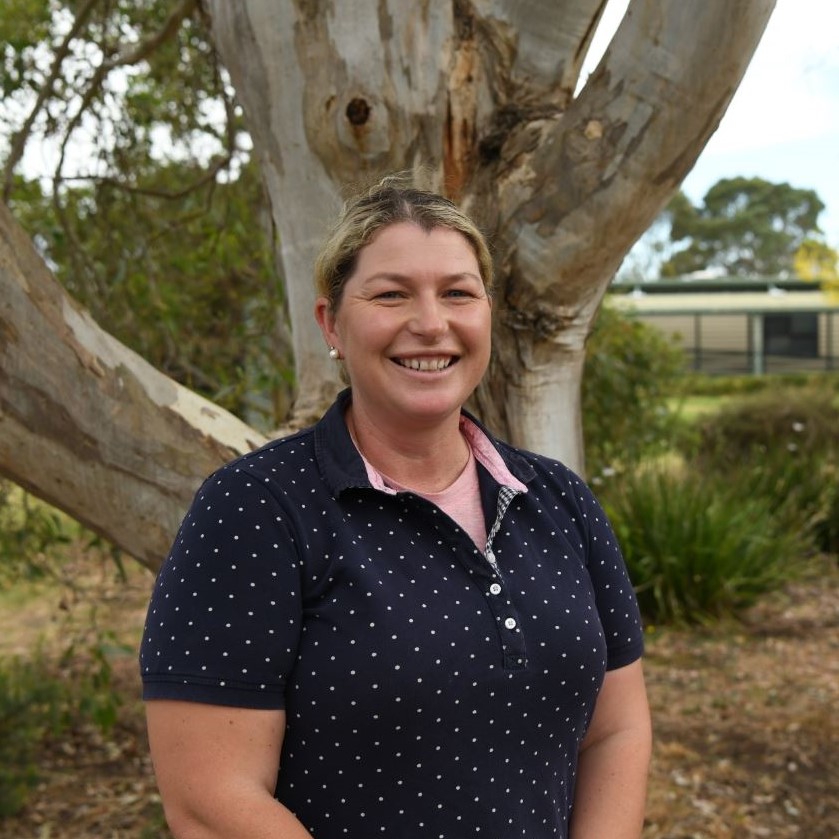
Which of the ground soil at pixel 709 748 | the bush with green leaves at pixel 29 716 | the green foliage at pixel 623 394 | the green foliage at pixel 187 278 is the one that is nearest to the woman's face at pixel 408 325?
the green foliage at pixel 187 278

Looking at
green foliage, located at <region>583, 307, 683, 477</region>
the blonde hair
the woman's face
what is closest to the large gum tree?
the blonde hair

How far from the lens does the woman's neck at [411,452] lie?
2.10 metres

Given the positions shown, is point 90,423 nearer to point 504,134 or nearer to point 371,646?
point 371,646

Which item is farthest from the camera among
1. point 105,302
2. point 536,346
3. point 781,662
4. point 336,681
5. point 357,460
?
point 781,662

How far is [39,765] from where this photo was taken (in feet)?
18.5

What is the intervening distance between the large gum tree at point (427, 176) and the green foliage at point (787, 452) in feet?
21.1

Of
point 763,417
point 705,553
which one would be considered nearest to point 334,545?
point 705,553

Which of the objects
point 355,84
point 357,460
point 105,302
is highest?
point 355,84

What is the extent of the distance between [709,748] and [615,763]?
3.75 m

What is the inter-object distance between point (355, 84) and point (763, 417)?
8754mm

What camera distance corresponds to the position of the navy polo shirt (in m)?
1.79

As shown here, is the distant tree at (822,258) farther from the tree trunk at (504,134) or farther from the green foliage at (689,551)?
the tree trunk at (504,134)

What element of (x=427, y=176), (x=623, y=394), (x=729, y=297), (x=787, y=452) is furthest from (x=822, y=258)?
(x=729, y=297)

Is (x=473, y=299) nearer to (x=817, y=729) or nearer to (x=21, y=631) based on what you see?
(x=817, y=729)
